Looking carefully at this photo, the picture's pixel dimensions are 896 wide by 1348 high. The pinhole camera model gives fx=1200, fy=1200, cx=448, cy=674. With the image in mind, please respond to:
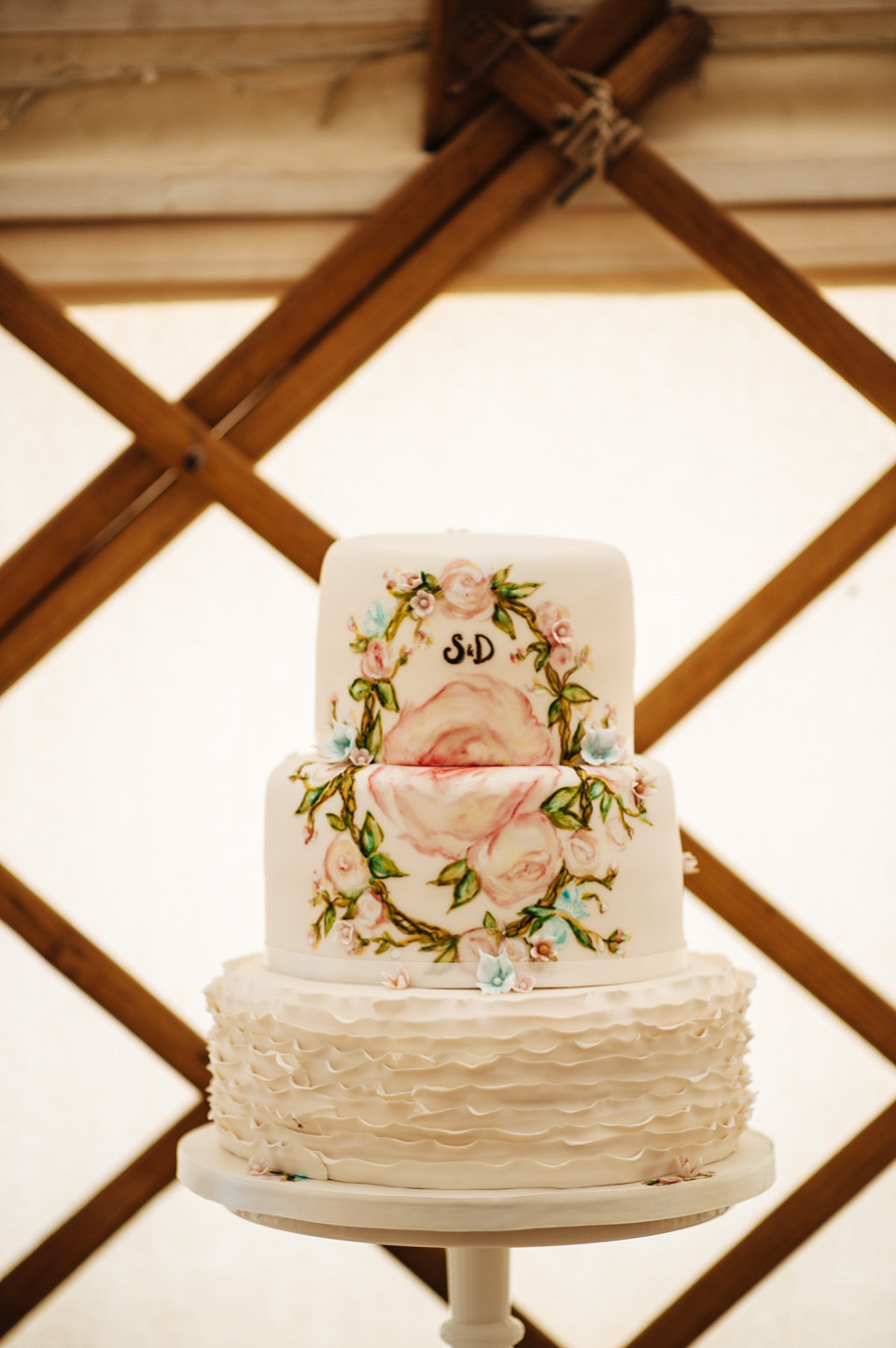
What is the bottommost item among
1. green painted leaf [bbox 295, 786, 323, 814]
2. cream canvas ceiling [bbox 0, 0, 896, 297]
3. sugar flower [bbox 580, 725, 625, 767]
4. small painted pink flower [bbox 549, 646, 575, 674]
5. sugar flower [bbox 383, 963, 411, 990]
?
sugar flower [bbox 383, 963, 411, 990]

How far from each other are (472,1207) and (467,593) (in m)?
0.75

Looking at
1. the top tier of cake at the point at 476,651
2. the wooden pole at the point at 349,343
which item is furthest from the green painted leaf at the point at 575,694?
the wooden pole at the point at 349,343

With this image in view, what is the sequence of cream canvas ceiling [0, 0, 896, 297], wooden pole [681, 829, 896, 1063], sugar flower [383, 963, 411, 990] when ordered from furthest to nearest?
cream canvas ceiling [0, 0, 896, 297]
wooden pole [681, 829, 896, 1063]
sugar flower [383, 963, 411, 990]

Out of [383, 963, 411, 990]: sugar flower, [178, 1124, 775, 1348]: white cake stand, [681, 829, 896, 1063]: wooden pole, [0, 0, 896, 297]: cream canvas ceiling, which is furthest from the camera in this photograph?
[0, 0, 896, 297]: cream canvas ceiling

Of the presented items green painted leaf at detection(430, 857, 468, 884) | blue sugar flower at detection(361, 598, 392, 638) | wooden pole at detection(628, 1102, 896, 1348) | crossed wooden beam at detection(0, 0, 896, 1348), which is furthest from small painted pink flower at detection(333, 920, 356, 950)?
wooden pole at detection(628, 1102, 896, 1348)

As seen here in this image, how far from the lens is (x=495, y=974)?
1497 millimetres

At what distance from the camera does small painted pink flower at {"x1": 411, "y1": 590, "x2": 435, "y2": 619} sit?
1.60 metres

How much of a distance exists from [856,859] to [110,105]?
2.22m

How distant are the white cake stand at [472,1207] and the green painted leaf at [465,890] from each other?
1.12 ft

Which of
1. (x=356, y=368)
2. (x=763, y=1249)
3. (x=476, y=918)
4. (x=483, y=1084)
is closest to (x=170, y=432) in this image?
(x=356, y=368)

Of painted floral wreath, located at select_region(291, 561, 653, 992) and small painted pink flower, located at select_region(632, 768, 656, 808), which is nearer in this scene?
painted floral wreath, located at select_region(291, 561, 653, 992)

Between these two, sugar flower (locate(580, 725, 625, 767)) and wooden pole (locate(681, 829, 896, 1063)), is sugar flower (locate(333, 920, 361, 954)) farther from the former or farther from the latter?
wooden pole (locate(681, 829, 896, 1063))

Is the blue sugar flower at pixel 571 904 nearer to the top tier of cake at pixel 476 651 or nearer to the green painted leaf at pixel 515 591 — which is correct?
the top tier of cake at pixel 476 651

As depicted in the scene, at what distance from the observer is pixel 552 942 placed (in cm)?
152
